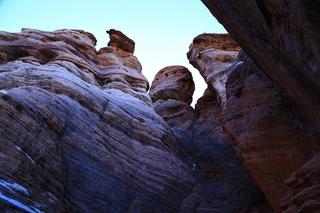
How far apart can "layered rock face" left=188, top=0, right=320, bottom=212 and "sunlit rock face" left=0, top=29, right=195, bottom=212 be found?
484 centimetres

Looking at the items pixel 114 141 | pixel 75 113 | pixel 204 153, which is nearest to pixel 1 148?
pixel 75 113

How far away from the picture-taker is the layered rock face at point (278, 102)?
8.03 meters

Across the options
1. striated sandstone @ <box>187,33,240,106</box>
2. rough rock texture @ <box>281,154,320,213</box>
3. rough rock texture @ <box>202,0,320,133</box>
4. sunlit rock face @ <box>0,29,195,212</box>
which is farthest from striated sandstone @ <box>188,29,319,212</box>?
striated sandstone @ <box>187,33,240,106</box>

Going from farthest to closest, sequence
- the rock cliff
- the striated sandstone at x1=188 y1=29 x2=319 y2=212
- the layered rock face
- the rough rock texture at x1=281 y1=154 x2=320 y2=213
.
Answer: the striated sandstone at x1=188 y1=29 x2=319 y2=212 → the rock cliff → the layered rock face → the rough rock texture at x1=281 y1=154 x2=320 y2=213

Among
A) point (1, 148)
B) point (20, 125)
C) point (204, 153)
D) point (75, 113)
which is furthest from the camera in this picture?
point (204, 153)

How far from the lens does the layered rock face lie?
26.3 feet

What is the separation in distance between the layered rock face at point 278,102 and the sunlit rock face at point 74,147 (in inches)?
190

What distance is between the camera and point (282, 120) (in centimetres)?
1362

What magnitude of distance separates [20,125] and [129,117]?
862cm

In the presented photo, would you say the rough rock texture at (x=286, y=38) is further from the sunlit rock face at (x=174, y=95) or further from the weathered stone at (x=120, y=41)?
the weathered stone at (x=120, y=41)

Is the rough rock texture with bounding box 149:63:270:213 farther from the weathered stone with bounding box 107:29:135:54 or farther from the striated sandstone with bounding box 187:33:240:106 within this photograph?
the weathered stone with bounding box 107:29:135:54

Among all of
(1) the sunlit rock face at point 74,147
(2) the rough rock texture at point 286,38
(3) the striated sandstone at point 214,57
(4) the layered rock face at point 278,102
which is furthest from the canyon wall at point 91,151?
(2) the rough rock texture at point 286,38

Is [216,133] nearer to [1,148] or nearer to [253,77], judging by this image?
[253,77]

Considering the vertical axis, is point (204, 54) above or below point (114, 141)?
above
